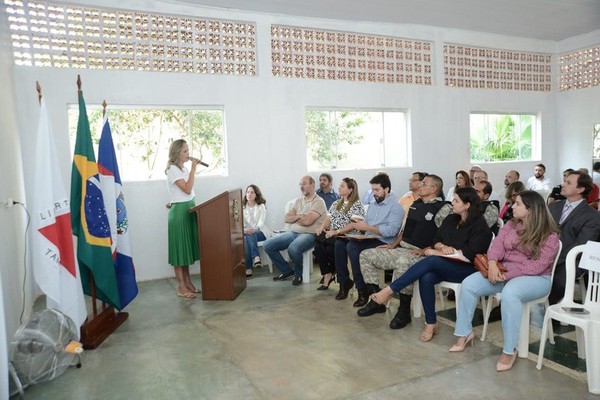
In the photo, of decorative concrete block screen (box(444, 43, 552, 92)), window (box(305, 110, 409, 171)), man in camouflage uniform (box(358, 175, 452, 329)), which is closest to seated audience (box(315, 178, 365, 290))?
man in camouflage uniform (box(358, 175, 452, 329))

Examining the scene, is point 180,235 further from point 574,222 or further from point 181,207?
point 574,222

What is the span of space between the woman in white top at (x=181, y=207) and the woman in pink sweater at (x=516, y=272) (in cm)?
274

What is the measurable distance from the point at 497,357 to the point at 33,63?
5343 mm

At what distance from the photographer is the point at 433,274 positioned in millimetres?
3451

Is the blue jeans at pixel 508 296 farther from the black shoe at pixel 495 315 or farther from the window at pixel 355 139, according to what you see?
the window at pixel 355 139

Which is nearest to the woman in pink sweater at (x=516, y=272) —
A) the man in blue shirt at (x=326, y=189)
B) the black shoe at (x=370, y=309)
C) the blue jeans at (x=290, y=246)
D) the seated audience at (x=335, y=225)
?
the black shoe at (x=370, y=309)

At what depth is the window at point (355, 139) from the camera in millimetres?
6691

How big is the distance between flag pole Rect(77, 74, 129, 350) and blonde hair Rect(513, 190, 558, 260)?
126 inches

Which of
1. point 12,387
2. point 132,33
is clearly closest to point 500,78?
point 132,33

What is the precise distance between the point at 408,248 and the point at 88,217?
267cm

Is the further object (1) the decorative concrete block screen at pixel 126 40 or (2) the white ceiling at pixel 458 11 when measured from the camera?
(2) the white ceiling at pixel 458 11

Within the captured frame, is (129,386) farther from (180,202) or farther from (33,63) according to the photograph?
(33,63)

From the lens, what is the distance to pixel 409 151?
7.23 meters

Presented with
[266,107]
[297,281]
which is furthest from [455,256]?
→ [266,107]
